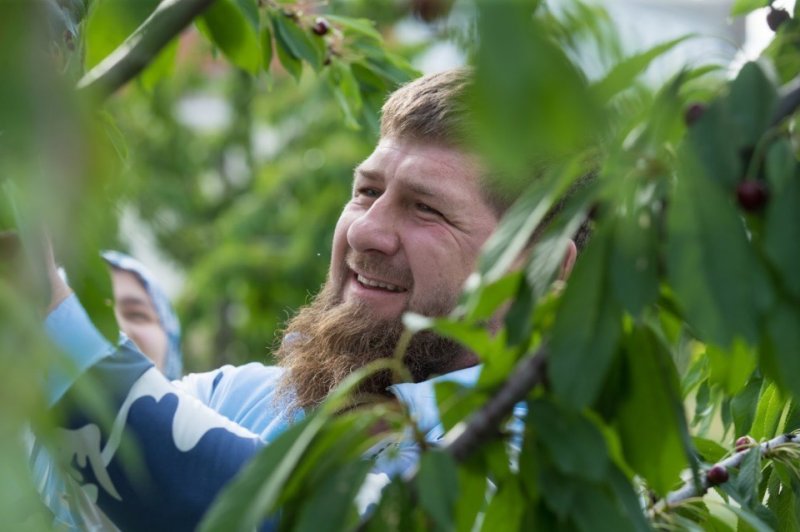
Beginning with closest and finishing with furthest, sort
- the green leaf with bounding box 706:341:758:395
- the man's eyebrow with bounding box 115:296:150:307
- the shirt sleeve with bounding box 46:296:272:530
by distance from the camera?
the green leaf with bounding box 706:341:758:395, the shirt sleeve with bounding box 46:296:272:530, the man's eyebrow with bounding box 115:296:150:307

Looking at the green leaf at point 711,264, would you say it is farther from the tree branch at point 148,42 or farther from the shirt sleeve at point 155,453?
the shirt sleeve at point 155,453

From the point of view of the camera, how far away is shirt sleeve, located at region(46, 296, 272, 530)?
1.57 m

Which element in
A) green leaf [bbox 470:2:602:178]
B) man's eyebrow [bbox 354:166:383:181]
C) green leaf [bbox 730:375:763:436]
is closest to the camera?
green leaf [bbox 470:2:602:178]

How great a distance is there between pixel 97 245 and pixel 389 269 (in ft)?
4.94

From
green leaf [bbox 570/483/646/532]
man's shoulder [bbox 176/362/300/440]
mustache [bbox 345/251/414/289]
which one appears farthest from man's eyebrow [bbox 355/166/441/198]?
green leaf [bbox 570/483/646/532]

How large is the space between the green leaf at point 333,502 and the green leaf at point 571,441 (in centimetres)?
14

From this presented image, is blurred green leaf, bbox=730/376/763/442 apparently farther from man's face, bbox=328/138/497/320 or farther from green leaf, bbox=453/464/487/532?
green leaf, bbox=453/464/487/532

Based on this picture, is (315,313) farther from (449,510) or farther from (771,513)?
(449,510)

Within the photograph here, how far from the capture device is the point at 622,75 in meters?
0.62

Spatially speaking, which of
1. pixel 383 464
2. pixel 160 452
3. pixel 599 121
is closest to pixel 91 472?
pixel 160 452

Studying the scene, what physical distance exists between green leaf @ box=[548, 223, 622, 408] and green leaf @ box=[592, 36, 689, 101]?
23cm

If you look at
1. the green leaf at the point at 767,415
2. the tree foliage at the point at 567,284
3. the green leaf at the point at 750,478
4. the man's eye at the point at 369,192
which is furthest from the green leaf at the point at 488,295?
the man's eye at the point at 369,192

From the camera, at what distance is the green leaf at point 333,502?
36.0 inches

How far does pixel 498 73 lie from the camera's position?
1.64ft
